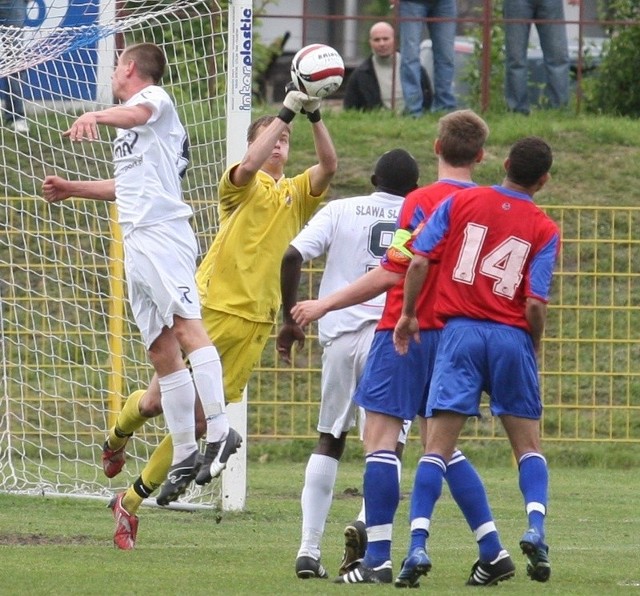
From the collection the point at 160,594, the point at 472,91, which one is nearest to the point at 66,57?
the point at 160,594

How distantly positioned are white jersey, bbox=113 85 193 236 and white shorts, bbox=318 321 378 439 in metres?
1.04

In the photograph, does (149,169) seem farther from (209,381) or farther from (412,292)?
(412,292)

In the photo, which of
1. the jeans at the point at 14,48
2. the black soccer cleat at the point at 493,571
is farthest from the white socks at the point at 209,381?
the jeans at the point at 14,48

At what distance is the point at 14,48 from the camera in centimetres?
952

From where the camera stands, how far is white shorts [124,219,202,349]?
310 inches

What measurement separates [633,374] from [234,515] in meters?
4.89

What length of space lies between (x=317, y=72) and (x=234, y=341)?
5.14ft

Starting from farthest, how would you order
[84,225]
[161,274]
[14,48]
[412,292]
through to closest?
1. [84,225]
2. [14,48]
3. [161,274]
4. [412,292]

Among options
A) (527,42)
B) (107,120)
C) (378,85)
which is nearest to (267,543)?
(107,120)

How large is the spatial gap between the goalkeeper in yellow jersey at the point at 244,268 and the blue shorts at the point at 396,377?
1267 millimetres

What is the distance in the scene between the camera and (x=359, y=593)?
22.0 feet

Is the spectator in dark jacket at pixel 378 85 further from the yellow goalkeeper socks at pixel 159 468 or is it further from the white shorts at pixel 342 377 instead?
the white shorts at pixel 342 377

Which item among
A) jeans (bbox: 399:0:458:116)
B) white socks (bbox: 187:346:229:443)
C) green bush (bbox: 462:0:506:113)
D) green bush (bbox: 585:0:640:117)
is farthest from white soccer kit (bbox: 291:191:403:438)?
green bush (bbox: 585:0:640:117)

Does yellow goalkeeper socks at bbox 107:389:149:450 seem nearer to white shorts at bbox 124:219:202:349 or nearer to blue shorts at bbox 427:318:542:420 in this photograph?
white shorts at bbox 124:219:202:349
